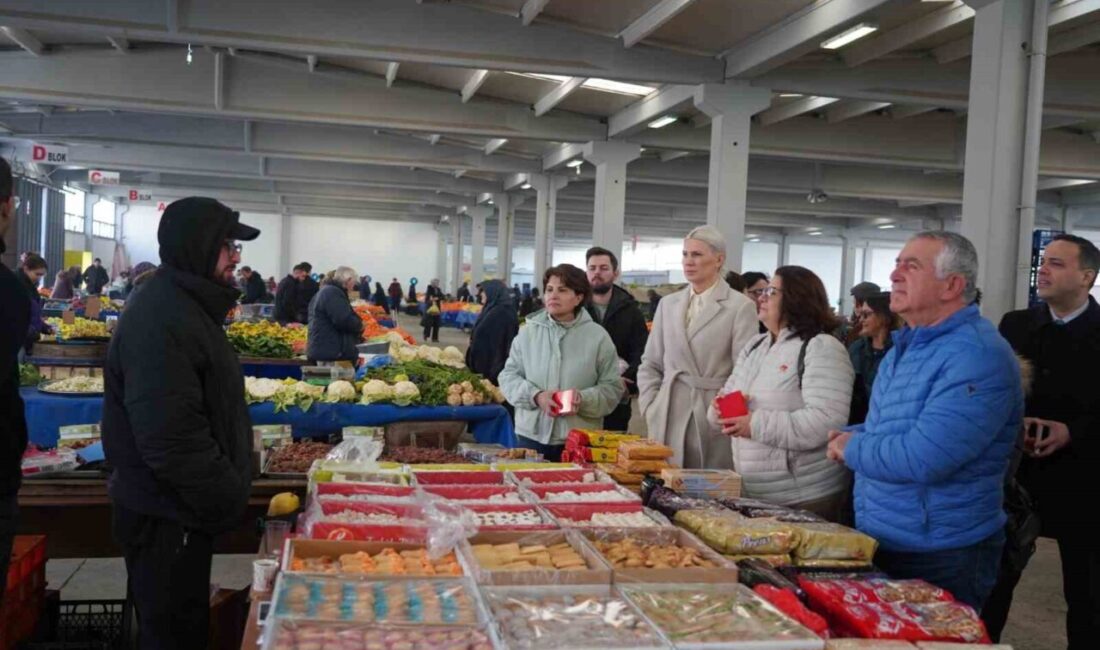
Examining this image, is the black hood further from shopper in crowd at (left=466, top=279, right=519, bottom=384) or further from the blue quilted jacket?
shopper in crowd at (left=466, top=279, right=519, bottom=384)

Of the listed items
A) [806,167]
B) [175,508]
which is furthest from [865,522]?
[806,167]

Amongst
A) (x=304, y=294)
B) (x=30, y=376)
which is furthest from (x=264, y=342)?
(x=304, y=294)

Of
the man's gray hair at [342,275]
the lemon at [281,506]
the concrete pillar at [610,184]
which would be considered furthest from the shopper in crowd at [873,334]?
the concrete pillar at [610,184]

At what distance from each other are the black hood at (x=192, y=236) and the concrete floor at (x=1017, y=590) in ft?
8.39

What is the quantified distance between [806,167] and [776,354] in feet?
51.0

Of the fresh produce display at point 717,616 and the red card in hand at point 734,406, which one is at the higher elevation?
the red card in hand at point 734,406

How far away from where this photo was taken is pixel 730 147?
9.54 meters

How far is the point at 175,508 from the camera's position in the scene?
2.54 metres

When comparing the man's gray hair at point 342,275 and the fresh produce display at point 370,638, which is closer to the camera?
the fresh produce display at point 370,638

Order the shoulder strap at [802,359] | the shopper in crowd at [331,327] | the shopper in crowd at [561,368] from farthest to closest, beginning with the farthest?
the shopper in crowd at [331,327], the shopper in crowd at [561,368], the shoulder strap at [802,359]

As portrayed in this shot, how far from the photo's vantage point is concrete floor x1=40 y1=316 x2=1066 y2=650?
4715 mm

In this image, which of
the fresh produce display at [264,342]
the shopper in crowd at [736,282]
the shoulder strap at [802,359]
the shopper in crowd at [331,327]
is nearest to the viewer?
the shoulder strap at [802,359]

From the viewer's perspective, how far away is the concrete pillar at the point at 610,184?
44.0 feet

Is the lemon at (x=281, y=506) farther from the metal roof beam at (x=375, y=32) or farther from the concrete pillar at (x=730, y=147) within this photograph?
→ the concrete pillar at (x=730, y=147)
